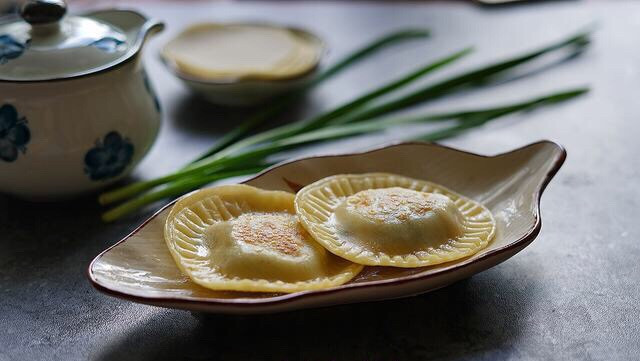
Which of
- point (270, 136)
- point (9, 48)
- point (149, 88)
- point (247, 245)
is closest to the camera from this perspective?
point (247, 245)

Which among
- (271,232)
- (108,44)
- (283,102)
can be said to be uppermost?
(108,44)

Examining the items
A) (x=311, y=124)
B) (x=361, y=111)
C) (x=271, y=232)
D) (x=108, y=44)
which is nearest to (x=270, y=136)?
(x=311, y=124)

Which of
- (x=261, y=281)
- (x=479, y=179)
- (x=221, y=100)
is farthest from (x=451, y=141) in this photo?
(x=261, y=281)

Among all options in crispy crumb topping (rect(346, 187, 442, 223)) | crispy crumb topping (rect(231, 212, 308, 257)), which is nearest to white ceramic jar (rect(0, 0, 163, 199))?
crispy crumb topping (rect(231, 212, 308, 257))

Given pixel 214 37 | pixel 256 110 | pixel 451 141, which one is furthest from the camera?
pixel 214 37

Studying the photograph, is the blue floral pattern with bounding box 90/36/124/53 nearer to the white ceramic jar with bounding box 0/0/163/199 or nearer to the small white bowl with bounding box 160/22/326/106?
the white ceramic jar with bounding box 0/0/163/199

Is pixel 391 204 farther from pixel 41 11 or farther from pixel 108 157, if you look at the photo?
pixel 41 11

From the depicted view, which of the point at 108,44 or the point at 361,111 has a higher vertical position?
the point at 108,44

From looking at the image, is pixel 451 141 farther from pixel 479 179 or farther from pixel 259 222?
pixel 259 222
